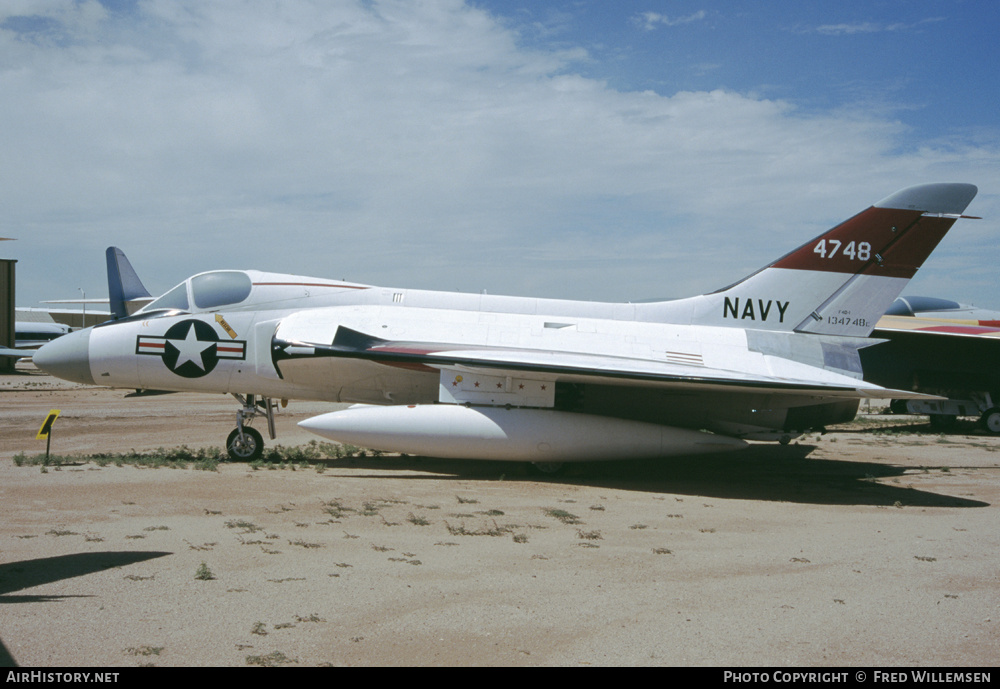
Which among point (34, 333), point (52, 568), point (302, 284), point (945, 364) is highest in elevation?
point (302, 284)

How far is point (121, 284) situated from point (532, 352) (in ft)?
90.6

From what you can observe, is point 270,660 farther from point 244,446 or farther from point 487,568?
point 244,446

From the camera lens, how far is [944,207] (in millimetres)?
11633

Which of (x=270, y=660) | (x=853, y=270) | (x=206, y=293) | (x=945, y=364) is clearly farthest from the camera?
(x=945, y=364)

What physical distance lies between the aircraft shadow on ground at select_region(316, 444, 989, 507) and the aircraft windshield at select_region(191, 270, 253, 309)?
11.8 ft

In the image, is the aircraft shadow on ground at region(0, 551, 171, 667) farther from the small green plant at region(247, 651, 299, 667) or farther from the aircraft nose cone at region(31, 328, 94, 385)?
the aircraft nose cone at region(31, 328, 94, 385)

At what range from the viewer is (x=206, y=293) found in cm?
1258

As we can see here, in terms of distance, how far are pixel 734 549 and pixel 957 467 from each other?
28.4ft

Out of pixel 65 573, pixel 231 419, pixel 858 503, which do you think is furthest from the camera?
pixel 231 419

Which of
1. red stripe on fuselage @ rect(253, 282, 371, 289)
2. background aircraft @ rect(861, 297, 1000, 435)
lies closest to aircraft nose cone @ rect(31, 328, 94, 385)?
red stripe on fuselage @ rect(253, 282, 371, 289)

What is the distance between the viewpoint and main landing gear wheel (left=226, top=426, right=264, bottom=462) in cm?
1209

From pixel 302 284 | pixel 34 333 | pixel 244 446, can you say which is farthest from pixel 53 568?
pixel 34 333

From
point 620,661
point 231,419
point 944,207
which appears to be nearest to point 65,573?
point 620,661
